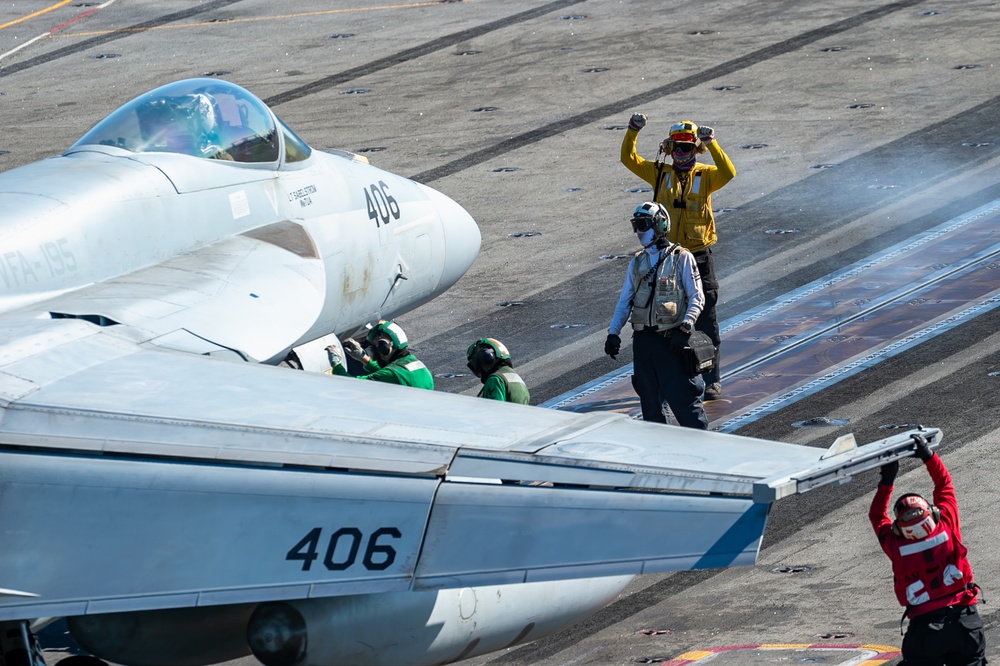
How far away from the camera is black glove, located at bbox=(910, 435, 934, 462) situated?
7000 mm

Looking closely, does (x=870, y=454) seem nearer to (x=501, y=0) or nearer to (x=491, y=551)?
(x=491, y=551)

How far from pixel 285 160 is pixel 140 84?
1689cm

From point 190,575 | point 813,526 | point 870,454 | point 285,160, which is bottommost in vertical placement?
point 813,526

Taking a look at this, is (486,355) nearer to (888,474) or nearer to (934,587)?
(888,474)

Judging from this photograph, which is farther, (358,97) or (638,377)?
(358,97)

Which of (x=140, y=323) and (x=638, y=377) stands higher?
(x=140, y=323)

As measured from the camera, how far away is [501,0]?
32.2 meters

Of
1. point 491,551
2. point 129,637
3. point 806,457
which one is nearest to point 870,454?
point 806,457

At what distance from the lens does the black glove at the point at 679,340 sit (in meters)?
12.6

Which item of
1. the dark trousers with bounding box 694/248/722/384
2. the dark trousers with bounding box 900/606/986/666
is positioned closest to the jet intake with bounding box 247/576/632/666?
the dark trousers with bounding box 900/606/986/666

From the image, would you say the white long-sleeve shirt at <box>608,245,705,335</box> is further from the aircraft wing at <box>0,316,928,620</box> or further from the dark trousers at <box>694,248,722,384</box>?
the aircraft wing at <box>0,316,928,620</box>

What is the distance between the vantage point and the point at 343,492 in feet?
22.9

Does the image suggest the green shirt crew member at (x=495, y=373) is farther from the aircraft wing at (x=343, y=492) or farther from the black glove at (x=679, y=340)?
the aircraft wing at (x=343, y=492)

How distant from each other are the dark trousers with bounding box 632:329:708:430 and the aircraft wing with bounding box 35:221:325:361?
9.13 feet
